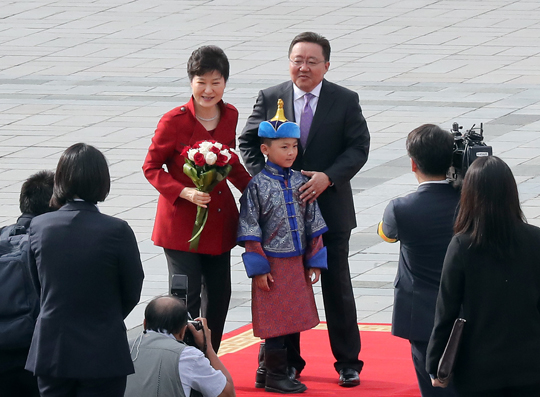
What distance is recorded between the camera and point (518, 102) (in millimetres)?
14227

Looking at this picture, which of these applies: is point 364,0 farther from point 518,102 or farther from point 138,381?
point 138,381

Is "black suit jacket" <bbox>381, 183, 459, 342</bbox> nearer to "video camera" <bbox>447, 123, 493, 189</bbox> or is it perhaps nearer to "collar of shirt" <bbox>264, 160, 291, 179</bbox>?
"video camera" <bbox>447, 123, 493, 189</bbox>

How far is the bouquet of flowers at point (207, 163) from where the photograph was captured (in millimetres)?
5488

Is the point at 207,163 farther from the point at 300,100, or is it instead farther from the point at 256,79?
the point at 256,79

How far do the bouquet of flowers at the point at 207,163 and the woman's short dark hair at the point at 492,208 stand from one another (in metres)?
1.77

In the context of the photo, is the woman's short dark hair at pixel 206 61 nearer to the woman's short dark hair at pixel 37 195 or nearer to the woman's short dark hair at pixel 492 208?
the woman's short dark hair at pixel 37 195

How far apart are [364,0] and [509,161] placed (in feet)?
34.7

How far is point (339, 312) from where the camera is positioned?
607 centimetres

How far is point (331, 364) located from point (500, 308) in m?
2.58

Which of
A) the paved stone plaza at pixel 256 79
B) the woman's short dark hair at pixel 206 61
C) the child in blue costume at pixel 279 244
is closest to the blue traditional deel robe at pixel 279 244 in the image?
the child in blue costume at pixel 279 244

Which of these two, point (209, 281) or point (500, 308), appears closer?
→ point (500, 308)

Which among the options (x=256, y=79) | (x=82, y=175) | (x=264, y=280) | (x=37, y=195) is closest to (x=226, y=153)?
(x=264, y=280)

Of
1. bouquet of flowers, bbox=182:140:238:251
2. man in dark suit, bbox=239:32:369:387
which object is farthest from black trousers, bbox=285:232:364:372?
bouquet of flowers, bbox=182:140:238:251

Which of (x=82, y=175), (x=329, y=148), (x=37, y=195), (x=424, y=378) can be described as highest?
(x=82, y=175)
